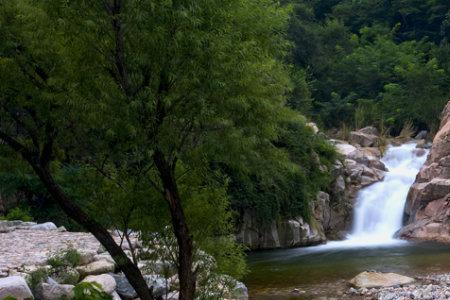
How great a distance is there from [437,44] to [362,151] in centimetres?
1992

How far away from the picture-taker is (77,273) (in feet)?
32.0

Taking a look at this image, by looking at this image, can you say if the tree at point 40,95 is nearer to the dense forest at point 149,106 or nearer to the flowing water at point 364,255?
the dense forest at point 149,106

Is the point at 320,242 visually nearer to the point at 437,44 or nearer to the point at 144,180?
the point at 144,180

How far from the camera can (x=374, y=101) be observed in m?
42.8

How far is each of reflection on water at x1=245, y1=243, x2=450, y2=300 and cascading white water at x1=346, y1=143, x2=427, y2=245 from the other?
2960 millimetres

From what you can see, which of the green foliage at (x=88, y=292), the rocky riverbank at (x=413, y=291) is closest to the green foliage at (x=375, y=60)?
the rocky riverbank at (x=413, y=291)

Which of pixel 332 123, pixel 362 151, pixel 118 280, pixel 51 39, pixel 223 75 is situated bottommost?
pixel 118 280

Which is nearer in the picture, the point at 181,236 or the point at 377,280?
the point at 181,236

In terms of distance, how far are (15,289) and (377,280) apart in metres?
9.71

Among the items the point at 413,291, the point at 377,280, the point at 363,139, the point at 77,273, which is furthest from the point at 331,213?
the point at 77,273

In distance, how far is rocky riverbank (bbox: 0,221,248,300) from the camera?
7906 mm

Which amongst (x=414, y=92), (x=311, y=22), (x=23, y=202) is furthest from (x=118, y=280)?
(x=311, y=22)

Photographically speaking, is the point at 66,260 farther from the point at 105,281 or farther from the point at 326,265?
the point at 326,265

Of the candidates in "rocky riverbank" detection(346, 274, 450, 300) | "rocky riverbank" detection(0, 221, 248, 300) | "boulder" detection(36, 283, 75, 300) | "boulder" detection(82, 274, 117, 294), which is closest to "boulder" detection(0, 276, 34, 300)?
"rocky riverbank" detection(0, 221, 248, 300)
